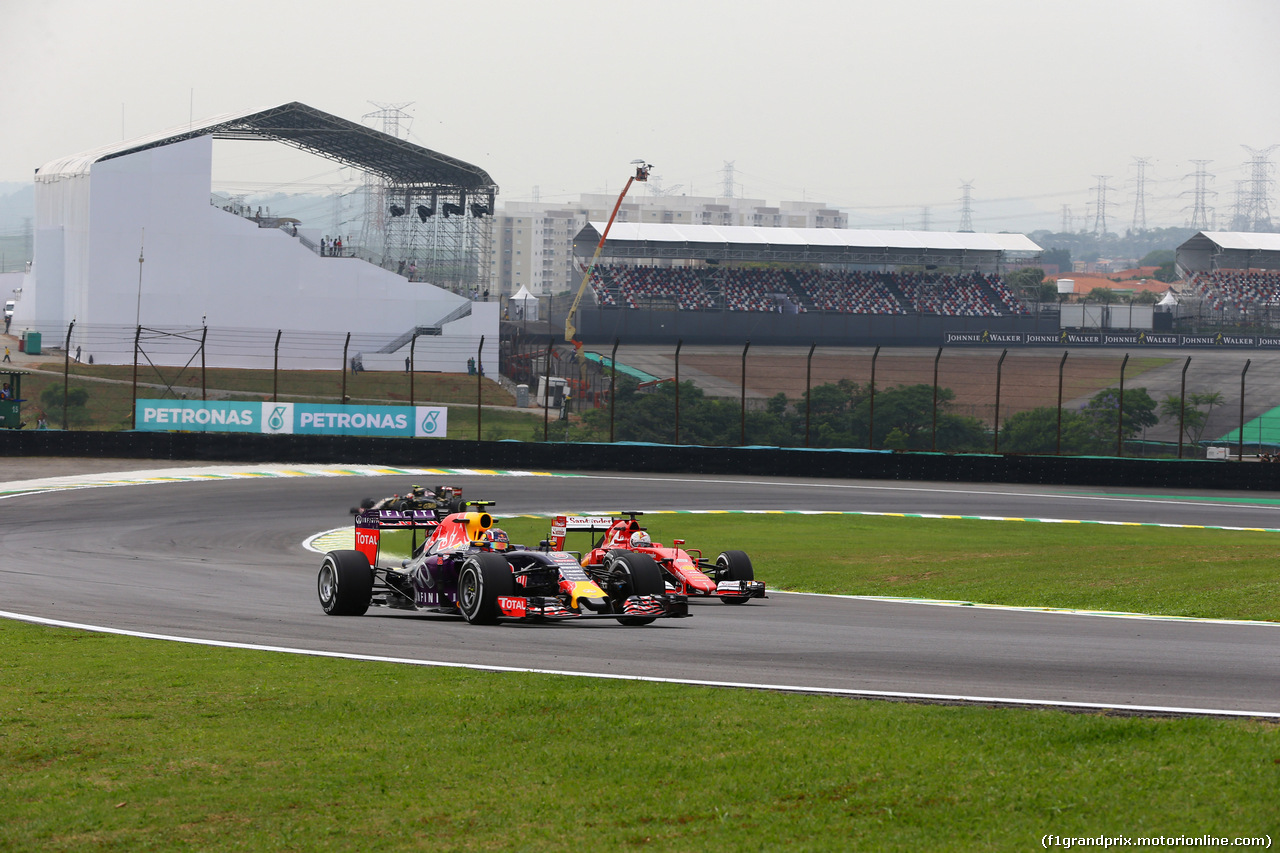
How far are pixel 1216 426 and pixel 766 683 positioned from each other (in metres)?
50.8

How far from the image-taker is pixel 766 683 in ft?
29.9

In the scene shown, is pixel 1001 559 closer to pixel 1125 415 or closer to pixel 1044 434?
pixel 1044 434

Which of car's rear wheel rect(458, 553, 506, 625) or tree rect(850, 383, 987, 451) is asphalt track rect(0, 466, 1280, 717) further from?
tree rect(850, 383, 987, 451)

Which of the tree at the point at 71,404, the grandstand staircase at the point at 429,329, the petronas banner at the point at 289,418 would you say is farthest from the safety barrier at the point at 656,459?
the grandstand staircase at the point at 429,329

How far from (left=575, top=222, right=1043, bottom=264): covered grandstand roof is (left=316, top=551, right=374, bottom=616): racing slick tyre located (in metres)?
80.2

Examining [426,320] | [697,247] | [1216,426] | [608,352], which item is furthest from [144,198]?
[1216,426]

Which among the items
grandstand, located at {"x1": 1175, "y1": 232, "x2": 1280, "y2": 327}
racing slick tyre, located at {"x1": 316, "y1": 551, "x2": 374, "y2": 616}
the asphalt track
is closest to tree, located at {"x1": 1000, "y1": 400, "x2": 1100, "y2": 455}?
the asphalt track

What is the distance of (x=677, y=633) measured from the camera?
475 inches

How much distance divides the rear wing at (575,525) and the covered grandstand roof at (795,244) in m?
78.1

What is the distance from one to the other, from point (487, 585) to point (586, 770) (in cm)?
582

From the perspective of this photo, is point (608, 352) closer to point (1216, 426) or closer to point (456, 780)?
point (1216, 426)

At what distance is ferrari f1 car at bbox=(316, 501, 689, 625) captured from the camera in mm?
12398

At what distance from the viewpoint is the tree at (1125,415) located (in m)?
41.6

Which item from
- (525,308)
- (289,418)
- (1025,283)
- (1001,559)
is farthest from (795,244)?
(1001,559)
